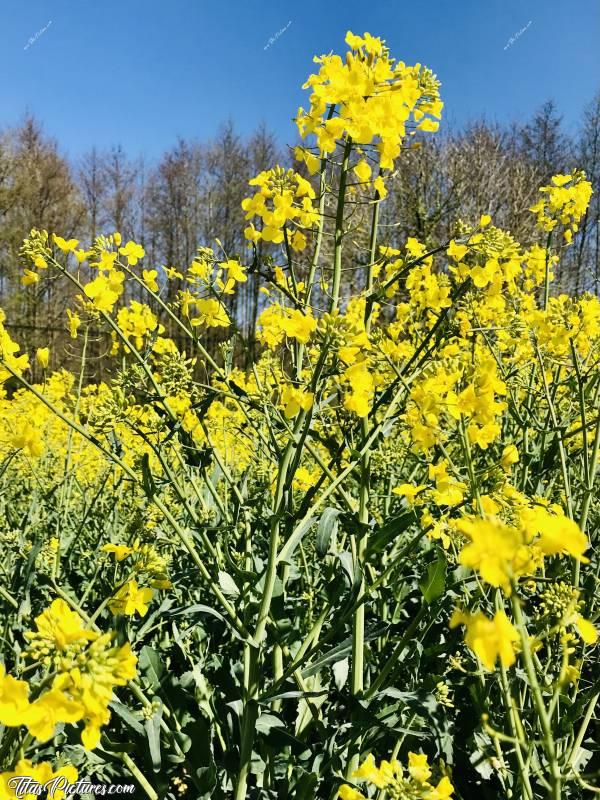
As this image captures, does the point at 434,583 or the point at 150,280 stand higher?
the point at 150,280

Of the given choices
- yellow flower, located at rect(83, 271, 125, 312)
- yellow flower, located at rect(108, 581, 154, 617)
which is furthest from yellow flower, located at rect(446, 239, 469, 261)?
yellow flower, located at rect(108, 581, 154, 617)

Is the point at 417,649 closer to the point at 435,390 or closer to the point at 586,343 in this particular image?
the point at 435,390

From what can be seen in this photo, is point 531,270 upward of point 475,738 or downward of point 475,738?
upward

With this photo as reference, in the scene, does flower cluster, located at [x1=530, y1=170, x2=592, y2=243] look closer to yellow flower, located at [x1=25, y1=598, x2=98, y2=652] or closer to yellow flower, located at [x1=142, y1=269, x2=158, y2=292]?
yellow flower, located at [x1=142, y1=269, x2=158, y2=292]

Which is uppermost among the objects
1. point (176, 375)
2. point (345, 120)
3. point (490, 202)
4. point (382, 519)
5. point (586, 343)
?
point (490, 202)

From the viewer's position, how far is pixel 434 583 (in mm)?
1470

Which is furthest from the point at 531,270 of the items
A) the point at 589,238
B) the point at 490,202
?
the point at 589,238

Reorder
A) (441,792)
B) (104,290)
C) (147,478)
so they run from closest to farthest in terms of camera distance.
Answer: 1. (441,792)
2. (147,478)
3. (104,290)

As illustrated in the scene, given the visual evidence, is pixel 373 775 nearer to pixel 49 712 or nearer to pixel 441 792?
pixel 441 792

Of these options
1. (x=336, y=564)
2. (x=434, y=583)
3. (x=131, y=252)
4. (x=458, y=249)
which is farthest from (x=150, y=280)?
(x=434, y=583)

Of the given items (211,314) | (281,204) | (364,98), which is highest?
(364,98)

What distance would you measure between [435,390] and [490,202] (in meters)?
15.3

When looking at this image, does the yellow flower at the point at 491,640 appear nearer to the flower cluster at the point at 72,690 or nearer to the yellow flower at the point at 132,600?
the flower cluster at the point at 72,690

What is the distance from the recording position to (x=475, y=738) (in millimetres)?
1736
